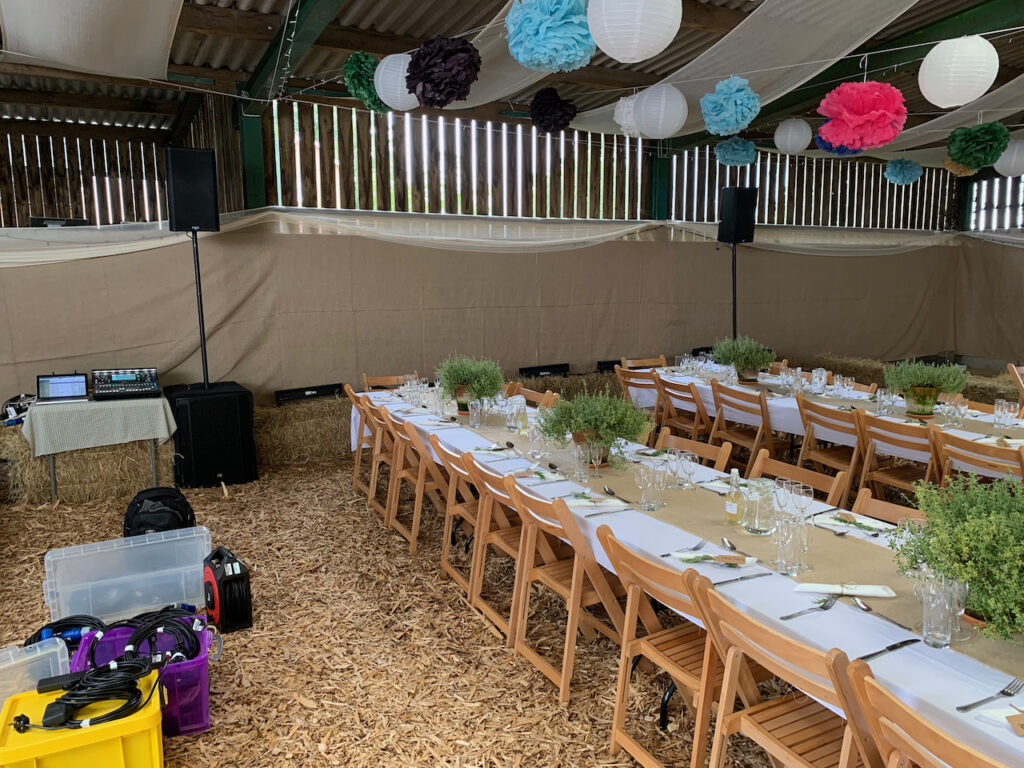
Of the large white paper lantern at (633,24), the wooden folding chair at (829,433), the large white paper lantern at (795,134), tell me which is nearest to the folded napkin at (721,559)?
the large white paper lantern at (633,24)

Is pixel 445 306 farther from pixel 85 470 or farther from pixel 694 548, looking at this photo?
pixel 694 548

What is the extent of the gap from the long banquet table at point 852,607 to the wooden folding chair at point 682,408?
2683 mm

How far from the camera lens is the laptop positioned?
5691 millimetres

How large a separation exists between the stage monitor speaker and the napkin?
5.09 m

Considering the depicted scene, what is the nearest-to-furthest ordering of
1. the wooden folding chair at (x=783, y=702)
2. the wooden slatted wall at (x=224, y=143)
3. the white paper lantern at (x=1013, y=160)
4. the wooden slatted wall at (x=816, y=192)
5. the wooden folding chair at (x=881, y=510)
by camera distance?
the wooden folding chair at (x=783, y=702) < the wooden folding chair at (x=881, y=510) < the white paper lantern at (x=1013, y=160) < the wooden slatted wall at (x=224, y=143) < the wooden slatted wall at (x=816, y=192)

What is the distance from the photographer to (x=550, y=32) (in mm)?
3574

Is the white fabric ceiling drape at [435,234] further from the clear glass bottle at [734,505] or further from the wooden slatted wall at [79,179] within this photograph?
the wooden slatted wall at [79,179]

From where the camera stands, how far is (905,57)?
6.59 metres

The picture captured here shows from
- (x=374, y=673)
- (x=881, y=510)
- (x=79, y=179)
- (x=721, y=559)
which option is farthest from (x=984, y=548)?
(x=79, y=179)

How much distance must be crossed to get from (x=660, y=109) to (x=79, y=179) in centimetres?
1029

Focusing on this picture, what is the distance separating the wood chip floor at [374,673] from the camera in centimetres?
282

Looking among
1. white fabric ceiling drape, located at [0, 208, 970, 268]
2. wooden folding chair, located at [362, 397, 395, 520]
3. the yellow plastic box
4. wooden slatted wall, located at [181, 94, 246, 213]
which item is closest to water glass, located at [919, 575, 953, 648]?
the yellow plastic box

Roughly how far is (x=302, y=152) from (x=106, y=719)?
7.25 m

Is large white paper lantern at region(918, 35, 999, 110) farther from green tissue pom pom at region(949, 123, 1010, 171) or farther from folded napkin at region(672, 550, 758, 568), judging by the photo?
folded napkin at region(672, 550, 758, 568)
